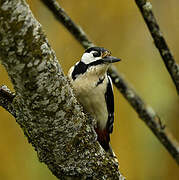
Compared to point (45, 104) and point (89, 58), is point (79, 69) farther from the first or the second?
point (45, 104)

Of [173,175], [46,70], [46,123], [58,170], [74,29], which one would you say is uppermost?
[74,29]

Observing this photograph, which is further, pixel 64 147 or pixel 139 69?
pixel 139 69

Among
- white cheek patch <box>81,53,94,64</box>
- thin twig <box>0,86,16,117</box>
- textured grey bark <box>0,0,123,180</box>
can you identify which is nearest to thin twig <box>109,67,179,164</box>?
white cheek patch <box>81,53,94,64</box>

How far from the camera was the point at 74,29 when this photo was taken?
103 inches

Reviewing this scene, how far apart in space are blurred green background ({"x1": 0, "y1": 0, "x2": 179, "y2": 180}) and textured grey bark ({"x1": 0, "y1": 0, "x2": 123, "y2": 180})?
2661 millimetres

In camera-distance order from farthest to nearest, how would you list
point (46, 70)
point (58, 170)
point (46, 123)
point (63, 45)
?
point (63, 45) < point (58, 170) < point (46, 123) < point (46, 70)

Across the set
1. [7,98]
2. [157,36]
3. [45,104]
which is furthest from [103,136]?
[45,104]

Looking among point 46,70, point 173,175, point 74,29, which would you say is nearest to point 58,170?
point 46,70

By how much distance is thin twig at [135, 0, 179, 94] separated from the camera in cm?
237

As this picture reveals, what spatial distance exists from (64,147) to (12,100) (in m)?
0.29

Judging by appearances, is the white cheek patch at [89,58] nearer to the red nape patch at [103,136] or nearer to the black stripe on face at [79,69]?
the black stripe on face at [79,69]

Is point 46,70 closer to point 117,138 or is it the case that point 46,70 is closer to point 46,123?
point 46,123

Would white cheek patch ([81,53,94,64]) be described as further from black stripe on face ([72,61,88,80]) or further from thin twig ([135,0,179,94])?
thin twig ([135,0,179,94])

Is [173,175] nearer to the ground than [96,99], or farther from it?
nearer to the ground
